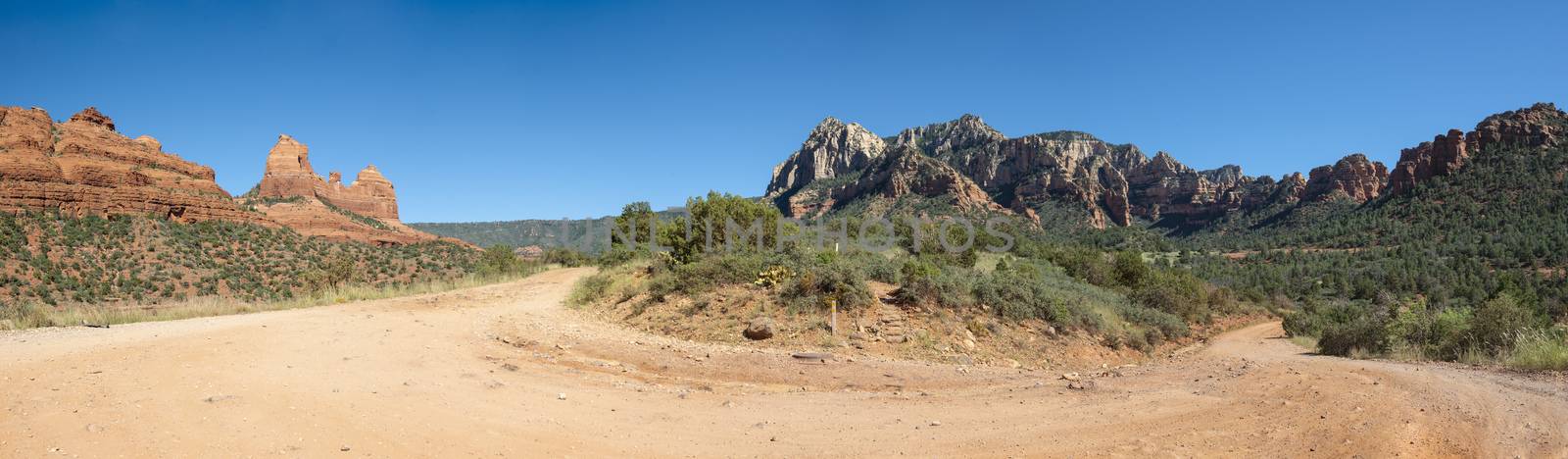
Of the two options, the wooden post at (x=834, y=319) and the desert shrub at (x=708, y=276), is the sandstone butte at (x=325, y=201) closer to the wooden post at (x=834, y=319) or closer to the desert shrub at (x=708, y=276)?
the desert shrub at (x=708, y=276)

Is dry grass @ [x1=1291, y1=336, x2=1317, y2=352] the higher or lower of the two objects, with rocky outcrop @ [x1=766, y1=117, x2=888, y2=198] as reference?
lower

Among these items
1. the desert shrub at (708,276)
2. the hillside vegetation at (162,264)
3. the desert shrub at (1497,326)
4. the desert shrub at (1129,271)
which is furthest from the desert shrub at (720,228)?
the desert shrub at (1497,326)

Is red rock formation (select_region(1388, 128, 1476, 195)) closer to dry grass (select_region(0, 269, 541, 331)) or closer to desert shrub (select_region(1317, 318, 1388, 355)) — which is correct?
desert shrub (select_region(1317, 318, 1388, 355))

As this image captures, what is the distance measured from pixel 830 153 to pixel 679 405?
569 feet

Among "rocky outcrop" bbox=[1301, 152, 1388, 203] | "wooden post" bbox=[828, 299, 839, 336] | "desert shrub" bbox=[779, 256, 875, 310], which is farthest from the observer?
"rocky outcrop" bbox=[1301, 152, 1388, 203]

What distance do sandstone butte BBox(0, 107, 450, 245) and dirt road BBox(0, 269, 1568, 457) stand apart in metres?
57.9

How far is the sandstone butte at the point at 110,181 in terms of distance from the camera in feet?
155

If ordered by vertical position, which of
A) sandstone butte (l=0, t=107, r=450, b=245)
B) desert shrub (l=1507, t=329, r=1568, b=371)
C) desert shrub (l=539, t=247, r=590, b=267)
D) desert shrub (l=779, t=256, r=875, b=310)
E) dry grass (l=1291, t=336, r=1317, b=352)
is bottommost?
dry grass (l=1291, t=336, r=1317, b=352)

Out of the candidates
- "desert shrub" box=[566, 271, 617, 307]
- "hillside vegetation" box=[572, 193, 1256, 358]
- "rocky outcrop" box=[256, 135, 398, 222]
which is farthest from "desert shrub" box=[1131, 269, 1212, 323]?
"rocky outcrop" box=[256, 135, 398, 222]

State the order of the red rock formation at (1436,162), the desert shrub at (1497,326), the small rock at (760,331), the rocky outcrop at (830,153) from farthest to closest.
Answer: the rocky outcrop at (830,153) < the red rock formation at (1436,162) < the small rock at (760,331) < the desert shrub at (1497,326)

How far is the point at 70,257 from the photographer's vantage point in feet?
133

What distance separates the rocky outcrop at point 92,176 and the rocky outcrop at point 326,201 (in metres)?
7.27

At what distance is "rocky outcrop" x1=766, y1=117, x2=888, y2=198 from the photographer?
171625mm

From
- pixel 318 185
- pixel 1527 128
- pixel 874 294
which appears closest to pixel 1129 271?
pixel 874 294
